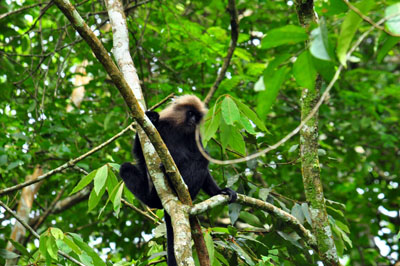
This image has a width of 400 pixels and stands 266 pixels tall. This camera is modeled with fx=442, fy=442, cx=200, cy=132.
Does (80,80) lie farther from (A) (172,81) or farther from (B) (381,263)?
(B) (381,263)

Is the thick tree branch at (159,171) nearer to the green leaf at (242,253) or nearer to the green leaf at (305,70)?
the green leaf at (242,253)

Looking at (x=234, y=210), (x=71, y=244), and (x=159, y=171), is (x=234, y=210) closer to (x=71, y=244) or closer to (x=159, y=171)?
(x=159, y=171)

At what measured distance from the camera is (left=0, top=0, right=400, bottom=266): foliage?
2.47 m

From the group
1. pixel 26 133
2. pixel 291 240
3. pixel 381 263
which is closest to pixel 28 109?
pixel 26 133

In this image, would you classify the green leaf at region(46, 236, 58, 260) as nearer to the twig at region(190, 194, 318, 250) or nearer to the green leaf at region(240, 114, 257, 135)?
the twig at region(190, 194, 318, 250)

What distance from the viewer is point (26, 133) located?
493cm

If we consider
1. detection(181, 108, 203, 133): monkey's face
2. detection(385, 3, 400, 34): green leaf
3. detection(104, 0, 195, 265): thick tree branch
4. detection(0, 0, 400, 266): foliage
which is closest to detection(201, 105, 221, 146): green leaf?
detection(0, 0, 400, 266): foliage

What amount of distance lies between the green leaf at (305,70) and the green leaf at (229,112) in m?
0.50

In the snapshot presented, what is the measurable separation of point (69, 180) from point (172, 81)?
191 centimetres

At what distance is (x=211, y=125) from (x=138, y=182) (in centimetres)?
191

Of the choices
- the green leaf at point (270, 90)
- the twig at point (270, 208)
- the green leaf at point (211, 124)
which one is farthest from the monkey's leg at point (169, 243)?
the green leaf at point (270, 90)

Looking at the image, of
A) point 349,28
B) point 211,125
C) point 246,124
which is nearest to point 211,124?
point 211,125

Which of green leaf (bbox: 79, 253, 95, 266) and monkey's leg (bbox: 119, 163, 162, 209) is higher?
monkey's leg (bbox: 119, 163, 162, 209)

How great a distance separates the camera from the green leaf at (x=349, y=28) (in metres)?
1.24
